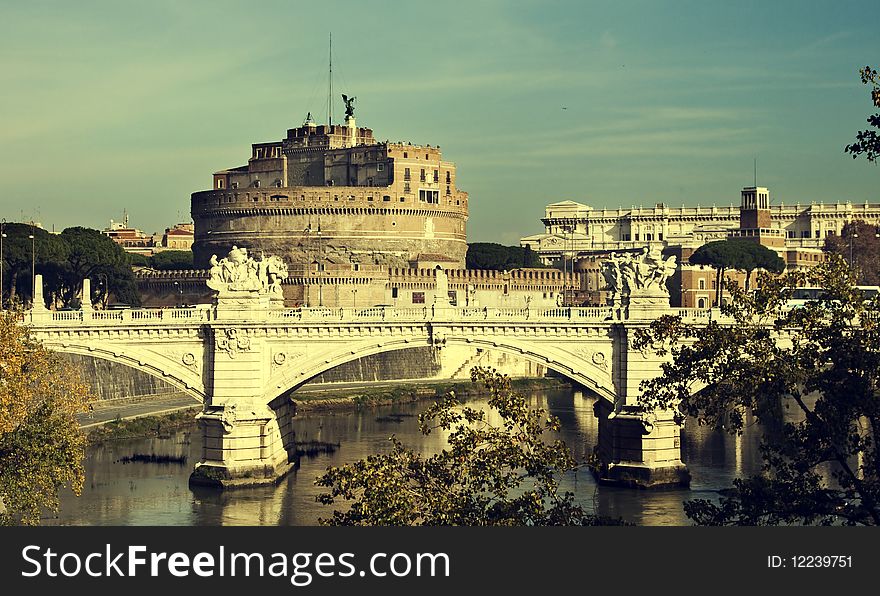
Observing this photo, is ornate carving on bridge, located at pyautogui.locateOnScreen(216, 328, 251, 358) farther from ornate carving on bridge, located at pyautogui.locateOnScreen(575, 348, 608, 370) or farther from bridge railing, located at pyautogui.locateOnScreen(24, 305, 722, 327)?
ornate carving on bridge, located at pyautogui.locateOnScreen(575, 348, 608, 370)

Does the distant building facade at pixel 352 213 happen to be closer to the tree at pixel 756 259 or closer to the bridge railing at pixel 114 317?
the tree at pixel 756 259

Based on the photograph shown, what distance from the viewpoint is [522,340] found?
63.1 metres

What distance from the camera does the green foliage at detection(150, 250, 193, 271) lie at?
537 ft

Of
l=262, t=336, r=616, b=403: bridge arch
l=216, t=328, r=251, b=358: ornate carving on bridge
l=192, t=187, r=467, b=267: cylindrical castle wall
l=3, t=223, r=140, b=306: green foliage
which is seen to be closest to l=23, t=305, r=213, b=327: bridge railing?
l=216, t=328, r=251, b=358: ornate carving on bridge

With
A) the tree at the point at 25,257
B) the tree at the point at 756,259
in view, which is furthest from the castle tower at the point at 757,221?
the tree at the point at 25,257

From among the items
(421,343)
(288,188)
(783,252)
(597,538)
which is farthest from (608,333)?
(783,252)

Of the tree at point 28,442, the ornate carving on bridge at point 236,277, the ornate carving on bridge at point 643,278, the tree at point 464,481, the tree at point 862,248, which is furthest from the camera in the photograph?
the tree at point 862,248

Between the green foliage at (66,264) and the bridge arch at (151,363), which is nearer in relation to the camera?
the bridge arch at (151,363)

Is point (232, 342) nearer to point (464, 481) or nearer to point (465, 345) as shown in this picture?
point (465, 345)

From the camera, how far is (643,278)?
205ft

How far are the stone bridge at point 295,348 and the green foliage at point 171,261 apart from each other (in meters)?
100

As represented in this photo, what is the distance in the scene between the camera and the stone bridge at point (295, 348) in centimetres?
6169

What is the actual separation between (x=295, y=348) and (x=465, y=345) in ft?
21.5

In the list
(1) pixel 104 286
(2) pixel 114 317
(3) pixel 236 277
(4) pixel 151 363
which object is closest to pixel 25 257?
(1) pixel 104 286
